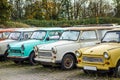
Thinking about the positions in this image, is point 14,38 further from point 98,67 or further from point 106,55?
point 106,55

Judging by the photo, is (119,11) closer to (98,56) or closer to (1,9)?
(1,9)

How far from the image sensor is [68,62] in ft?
49.0

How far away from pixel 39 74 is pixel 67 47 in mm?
1618

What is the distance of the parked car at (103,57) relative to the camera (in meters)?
12.2

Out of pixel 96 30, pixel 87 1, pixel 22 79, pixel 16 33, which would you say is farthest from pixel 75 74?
pixel 87 1

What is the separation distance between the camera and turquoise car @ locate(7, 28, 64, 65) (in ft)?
55.1

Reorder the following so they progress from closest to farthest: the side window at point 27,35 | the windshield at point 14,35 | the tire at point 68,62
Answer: the tire at point 68,62, the side window at point 27,35, the windshield at point 14,35

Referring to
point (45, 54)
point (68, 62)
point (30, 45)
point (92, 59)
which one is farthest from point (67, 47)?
point (30, 45)

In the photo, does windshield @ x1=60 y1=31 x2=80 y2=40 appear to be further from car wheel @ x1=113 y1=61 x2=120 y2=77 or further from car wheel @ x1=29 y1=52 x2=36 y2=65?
car wheel @ x1=113 y1=61 x2=120 y2=77

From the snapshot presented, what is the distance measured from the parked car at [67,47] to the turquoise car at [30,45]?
3.59 feet

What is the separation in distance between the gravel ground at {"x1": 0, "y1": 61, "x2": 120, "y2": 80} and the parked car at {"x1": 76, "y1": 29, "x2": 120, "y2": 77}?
40 cm

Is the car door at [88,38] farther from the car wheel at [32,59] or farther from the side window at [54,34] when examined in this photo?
the car wheel at [32,59]

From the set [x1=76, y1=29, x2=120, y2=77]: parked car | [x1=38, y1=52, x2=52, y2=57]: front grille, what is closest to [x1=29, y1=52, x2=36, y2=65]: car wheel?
[x1=38, y1=52, x2=52, y2=57]: front grille

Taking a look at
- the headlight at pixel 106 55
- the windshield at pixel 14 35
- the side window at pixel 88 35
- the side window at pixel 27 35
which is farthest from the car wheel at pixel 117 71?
the windshield at pixel 14 35
